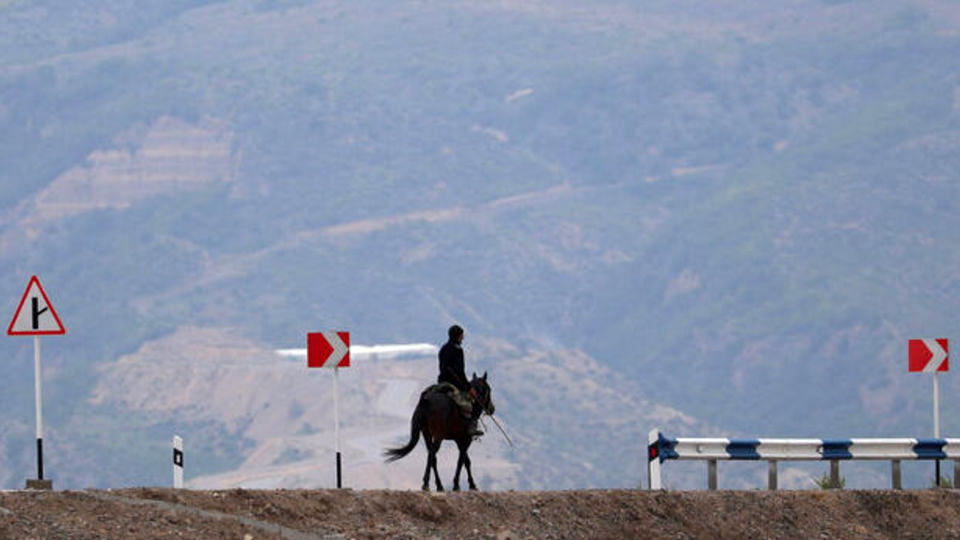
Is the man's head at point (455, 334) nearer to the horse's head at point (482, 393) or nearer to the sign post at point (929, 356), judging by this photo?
the horse's head at point (482, 393)

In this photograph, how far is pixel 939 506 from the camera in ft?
102

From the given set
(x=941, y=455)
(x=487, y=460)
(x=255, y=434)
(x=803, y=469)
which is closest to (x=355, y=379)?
(x=255, y=434)

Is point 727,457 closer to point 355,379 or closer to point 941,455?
point 941,455

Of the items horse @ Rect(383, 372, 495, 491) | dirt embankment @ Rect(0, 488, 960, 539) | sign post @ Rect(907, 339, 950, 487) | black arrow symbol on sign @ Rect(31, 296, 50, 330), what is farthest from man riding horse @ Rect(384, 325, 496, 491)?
sign post @ Rect(907, 339, 950, 487)

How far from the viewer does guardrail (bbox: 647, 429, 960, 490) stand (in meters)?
30.7

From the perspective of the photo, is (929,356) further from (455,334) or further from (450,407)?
(455,334)

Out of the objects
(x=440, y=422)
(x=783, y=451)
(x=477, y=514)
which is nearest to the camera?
(x=477, y=514)

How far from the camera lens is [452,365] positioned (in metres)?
28.2

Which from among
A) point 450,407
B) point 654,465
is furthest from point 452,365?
point 654,465

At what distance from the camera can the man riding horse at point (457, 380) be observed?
92.4 ft

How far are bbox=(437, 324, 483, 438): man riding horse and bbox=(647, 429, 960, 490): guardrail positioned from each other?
3.13 m

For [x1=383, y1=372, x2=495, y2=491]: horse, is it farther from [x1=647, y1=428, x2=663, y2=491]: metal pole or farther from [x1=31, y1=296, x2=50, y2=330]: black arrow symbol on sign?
[x1=31, y1=296, x2=50, y2=330]: black arrow symbol on sign

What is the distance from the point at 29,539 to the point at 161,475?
17260 centimetres

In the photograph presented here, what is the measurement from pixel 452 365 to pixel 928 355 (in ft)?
38.7
